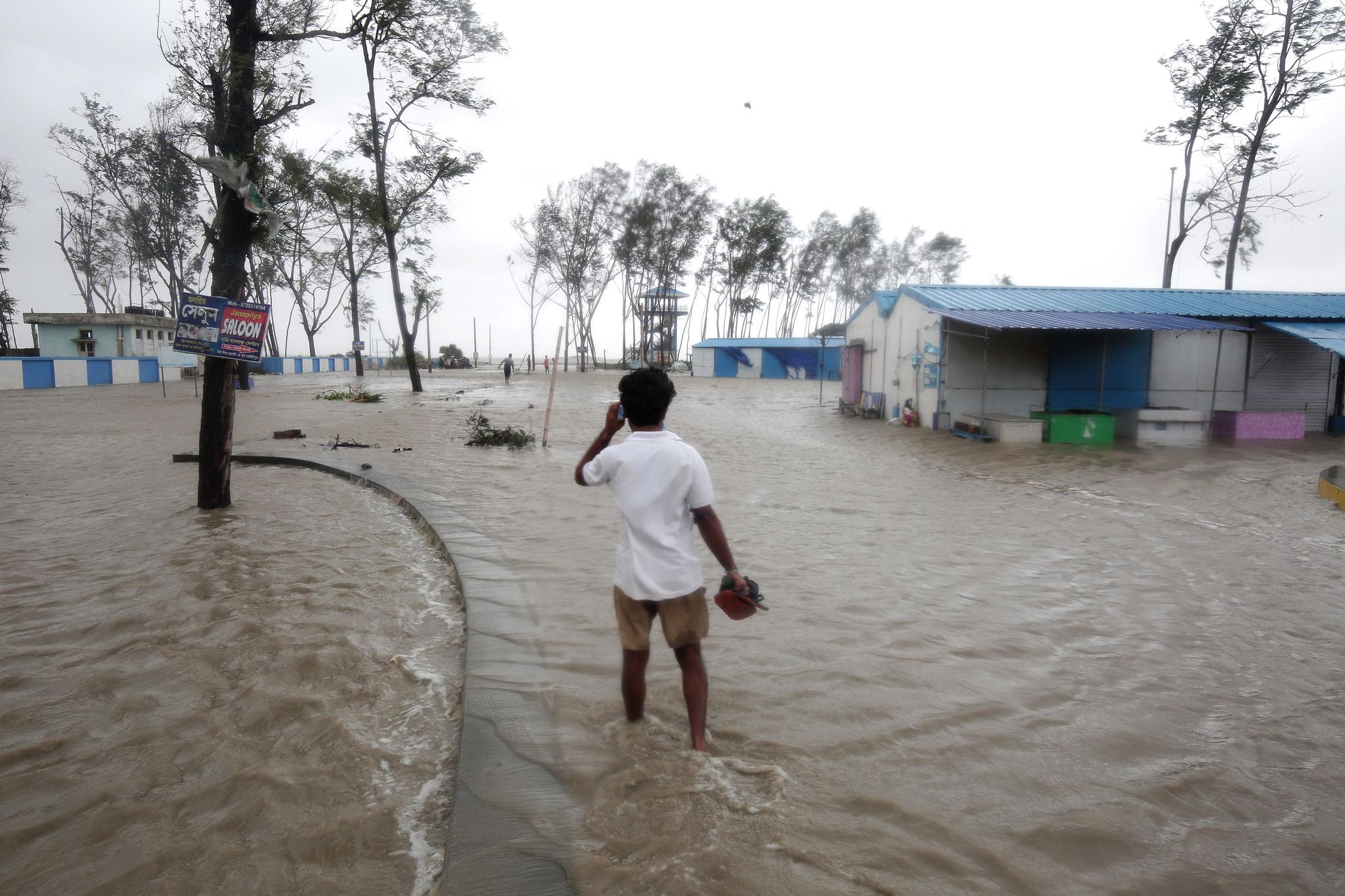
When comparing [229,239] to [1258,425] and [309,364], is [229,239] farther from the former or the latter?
[309,364]

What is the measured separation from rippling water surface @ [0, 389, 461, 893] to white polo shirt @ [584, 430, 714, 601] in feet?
3.66

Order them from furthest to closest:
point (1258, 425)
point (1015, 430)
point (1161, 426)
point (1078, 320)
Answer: point (1258, 425) → point (1161, 426) → point (1078, 320) → point (1015, 430)

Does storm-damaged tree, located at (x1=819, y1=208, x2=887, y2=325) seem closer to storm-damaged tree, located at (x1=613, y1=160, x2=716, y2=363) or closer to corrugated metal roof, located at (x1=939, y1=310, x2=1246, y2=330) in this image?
storm-damaged tree, located at (x1=613, y1=160, x2=716, y2=363)

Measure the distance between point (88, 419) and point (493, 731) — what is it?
18016mm

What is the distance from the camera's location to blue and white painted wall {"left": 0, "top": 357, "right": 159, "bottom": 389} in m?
26.8

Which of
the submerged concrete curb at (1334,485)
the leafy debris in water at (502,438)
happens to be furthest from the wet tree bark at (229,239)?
the submerged concrete curb at (1334,485)

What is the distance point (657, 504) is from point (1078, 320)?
51.7 ft

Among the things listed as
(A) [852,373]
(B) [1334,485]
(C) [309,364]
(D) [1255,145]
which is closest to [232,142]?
(B) [1334,485]

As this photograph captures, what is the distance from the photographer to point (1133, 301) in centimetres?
Result: 1936

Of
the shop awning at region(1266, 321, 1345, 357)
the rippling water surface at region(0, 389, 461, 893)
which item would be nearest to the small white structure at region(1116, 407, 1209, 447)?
the shop awning at region(1266, 321, 1345, 357)

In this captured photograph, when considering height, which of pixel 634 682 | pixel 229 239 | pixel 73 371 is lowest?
pixel 634 682

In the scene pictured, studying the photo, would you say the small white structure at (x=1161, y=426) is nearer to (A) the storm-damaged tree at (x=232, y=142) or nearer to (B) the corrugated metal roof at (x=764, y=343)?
(A) the storm-damaged tree at (x=232, y=142)

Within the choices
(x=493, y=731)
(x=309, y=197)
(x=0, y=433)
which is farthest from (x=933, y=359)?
(x=0, y=433)

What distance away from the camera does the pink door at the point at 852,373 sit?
23203 millimetres
